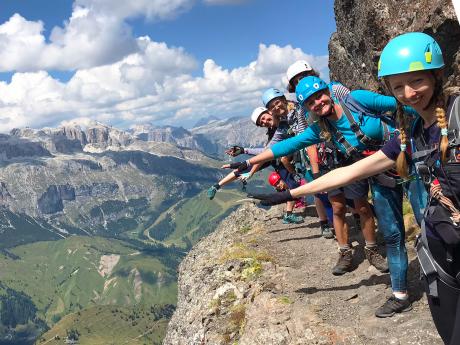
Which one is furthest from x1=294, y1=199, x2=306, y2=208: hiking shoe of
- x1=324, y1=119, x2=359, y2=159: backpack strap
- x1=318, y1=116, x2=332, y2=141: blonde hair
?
x1=318, y1=116, x2=332, y2=141: blonde hair

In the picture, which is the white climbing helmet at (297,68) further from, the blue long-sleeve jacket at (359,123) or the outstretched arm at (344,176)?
the outstretched arm at (344,176)

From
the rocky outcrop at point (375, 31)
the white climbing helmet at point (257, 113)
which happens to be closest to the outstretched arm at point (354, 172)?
the white climbing helmet at point (257, 113)

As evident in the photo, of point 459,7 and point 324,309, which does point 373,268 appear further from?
point 459,7

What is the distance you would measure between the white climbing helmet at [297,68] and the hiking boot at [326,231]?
7.04 metres

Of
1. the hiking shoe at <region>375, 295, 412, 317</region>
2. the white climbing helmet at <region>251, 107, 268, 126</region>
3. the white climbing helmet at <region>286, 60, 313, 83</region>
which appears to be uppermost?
the white climbing helmet at <region>286, 60, 313, 83</region>

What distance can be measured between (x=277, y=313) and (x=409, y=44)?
8.78 meters

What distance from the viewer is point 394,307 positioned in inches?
377

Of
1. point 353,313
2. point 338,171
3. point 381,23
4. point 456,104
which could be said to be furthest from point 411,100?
point 381,23

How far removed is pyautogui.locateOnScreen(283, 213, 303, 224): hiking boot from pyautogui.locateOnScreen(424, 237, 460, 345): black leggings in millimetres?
16522

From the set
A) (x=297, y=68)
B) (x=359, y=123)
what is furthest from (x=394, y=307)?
(x=297, y=68)

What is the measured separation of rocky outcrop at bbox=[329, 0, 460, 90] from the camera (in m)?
16.2

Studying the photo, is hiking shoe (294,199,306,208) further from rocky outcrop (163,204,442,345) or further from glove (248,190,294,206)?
glove (248,190,294,206)

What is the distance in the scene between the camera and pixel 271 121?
16.9 m

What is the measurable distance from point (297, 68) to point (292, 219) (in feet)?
34.2
